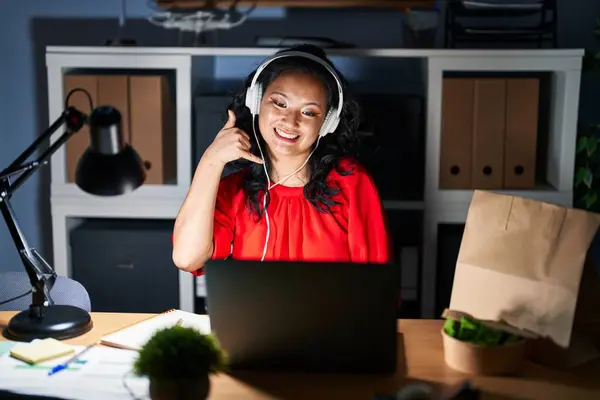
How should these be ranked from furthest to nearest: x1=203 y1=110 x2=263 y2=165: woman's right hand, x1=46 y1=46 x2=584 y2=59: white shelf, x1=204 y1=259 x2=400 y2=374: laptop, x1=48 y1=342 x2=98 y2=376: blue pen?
x1=46 y1=46 x2=584 y2=59: white shelf, x1=203 y1=110 x2=263 y2=165: woman's right hand, x1=48 y1=342 x2=98 y2=376: blue pen, x1=204 y1=259 x2=400 y2=374: laptop

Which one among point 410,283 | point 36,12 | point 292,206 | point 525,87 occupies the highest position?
point 36,12

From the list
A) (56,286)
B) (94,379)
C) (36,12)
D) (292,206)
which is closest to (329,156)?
(292,206)

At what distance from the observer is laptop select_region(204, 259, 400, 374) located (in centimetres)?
142

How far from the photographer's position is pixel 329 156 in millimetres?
2199

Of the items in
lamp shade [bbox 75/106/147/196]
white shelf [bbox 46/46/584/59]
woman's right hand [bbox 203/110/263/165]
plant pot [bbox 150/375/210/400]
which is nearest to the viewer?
plant pot [bbox 150/375/210/400]

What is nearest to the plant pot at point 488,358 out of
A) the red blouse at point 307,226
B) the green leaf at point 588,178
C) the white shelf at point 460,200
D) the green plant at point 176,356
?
the green plant at point 176,356

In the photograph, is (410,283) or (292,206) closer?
(292,206)

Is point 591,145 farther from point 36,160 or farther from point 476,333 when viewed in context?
point 36,160

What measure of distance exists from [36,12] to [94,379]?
206cm

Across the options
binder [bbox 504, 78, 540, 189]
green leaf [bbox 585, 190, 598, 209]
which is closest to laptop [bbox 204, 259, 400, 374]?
binder [bbox 504, 78, 540, 189]

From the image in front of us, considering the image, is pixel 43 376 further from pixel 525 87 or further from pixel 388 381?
pixel 525 87

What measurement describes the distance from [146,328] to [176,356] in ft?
Result: 1.57

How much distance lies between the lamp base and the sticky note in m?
0.05

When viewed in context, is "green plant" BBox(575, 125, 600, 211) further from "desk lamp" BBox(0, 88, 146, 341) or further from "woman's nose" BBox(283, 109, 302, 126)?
"desk lamp" BBox(0, 88, 146, 341)
